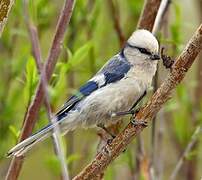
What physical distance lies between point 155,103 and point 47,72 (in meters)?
0.43

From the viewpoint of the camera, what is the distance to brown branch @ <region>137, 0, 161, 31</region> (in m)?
2.43

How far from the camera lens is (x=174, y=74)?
1818 mm

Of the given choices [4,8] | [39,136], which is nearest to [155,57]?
[39,136]

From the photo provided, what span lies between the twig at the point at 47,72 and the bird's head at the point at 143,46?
428mm

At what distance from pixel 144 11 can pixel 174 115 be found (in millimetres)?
1119

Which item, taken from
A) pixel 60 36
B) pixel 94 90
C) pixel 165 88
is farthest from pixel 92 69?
pixel 165 88

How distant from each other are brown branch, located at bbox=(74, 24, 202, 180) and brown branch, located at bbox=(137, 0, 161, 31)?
0.65 meters

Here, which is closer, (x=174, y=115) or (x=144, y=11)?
(x=144, y=11)

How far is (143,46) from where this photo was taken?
2422 millimetres

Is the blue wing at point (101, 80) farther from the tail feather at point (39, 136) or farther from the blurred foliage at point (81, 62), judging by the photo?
the blurred foliage at point (81, 62)

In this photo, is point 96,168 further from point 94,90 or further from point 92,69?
point 92,69

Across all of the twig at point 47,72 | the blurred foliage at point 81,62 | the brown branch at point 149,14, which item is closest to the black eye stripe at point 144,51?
the brown branch at point 149,14

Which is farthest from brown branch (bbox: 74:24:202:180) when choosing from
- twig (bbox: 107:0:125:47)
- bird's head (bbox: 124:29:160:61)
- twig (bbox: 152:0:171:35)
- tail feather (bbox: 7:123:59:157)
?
twig (bbox: 107:0:125:47)

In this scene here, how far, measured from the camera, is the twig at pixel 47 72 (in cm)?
197
